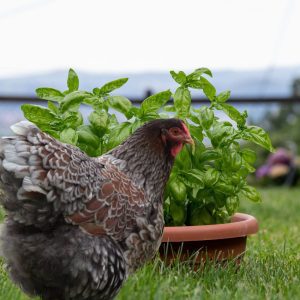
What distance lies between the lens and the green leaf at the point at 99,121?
2705 mm

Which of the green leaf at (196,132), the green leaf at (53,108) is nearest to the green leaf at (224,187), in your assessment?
the green leaf at (196,132)

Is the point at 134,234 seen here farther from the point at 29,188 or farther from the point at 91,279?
the point at 29,188

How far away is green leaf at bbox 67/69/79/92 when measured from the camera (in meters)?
2.77

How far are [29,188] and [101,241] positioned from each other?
12.3 inches

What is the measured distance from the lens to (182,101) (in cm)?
274

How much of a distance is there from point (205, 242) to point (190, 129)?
0.51 m

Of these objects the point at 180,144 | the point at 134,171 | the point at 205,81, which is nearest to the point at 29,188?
the point at 134,171

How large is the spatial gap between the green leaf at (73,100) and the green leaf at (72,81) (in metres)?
0.10

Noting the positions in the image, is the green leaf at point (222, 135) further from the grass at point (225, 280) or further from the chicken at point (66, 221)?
the chicken at point (66, 221)

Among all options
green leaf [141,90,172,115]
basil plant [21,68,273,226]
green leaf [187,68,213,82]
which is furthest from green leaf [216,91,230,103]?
green leaf [141,90,172,115]

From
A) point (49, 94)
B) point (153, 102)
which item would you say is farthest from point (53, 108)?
point (153, 102)

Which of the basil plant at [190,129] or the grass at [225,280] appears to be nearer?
the grass at [225,280]

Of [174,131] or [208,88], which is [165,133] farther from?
[208,88]

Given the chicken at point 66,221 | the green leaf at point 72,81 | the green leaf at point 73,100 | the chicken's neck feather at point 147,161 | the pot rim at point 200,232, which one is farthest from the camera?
the green leaf at point 72,81
